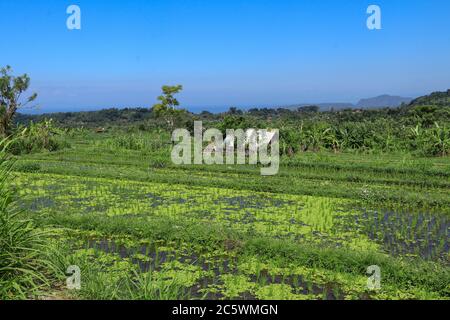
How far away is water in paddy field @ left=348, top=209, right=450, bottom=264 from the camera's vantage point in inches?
252

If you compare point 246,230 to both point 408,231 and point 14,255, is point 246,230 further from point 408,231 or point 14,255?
point 14,255

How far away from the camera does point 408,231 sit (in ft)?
24.1

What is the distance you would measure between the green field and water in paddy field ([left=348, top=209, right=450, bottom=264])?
0.03 metres

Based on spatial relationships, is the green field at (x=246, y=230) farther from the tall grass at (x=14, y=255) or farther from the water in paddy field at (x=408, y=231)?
the tall grass at (x=14, y=255)

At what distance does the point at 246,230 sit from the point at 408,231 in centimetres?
284

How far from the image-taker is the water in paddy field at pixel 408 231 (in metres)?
6.41

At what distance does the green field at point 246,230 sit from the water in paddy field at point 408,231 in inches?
1.0

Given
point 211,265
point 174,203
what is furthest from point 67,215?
point 211,265

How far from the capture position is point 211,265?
5.74 m

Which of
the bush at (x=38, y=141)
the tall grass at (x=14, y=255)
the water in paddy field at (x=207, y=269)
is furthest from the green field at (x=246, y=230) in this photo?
the bush at (x=38, y=141)

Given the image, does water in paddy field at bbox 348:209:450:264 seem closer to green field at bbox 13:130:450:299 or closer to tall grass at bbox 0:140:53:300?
green field at bbox 13:130:450:299

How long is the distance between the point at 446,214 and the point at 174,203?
224 inches

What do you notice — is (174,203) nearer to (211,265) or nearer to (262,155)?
(211,265)
